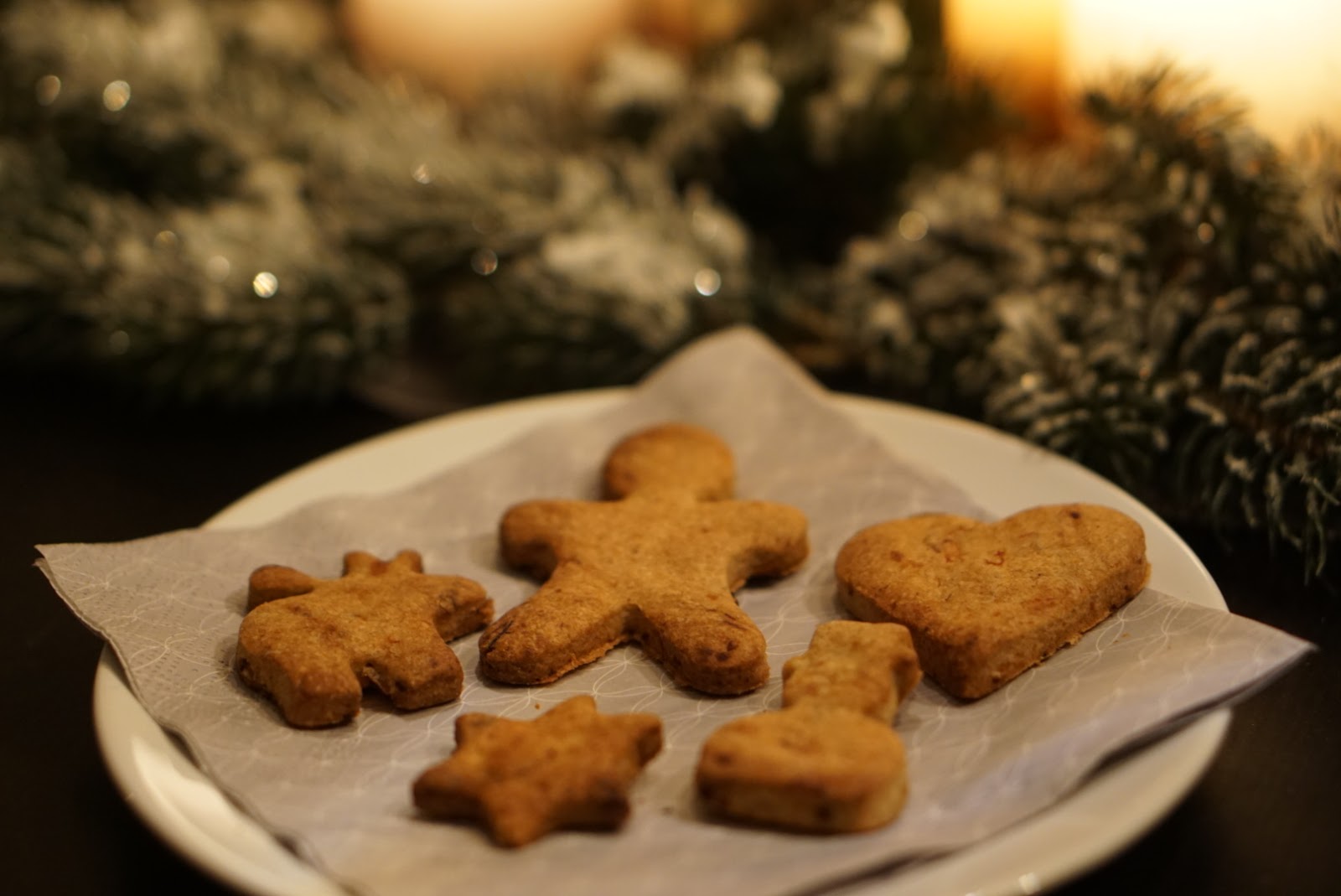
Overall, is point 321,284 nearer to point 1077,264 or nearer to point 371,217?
point 371,217

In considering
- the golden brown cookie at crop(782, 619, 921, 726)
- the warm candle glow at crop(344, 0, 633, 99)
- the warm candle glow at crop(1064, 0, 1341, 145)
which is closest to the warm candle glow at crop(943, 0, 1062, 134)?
the warm candle glow at crop(1064, 0, 1341, 145)

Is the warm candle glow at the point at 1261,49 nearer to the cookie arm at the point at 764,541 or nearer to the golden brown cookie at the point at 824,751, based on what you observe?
the cookie arm at the point at 764,541

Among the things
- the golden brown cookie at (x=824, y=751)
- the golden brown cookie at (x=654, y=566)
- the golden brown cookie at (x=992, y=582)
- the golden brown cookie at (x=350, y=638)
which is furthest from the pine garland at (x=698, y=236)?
the golden brown cookie at (x=350, y=638)

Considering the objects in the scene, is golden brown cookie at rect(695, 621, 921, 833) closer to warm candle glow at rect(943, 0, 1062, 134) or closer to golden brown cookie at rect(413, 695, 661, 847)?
golden brown cookie at rect(413, 695, 661, 847)

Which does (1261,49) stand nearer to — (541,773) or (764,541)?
(764,541)

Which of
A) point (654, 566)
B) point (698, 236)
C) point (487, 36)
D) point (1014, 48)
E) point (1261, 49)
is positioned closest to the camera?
point (654, 566)

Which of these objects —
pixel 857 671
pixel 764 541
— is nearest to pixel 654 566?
pixel 764 541
